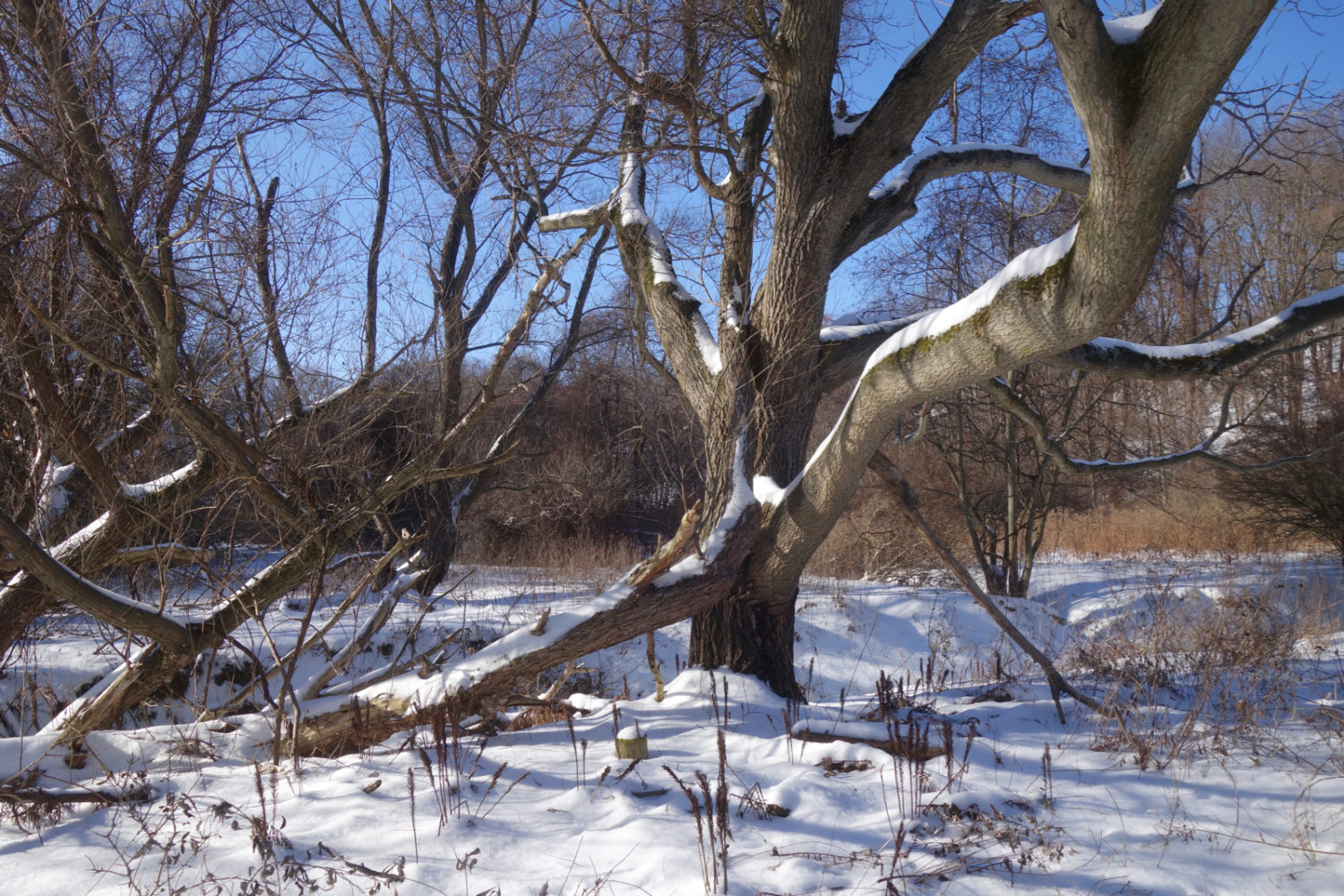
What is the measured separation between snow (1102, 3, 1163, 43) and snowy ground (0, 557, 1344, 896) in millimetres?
2588

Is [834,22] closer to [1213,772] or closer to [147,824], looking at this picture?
[1213,772]

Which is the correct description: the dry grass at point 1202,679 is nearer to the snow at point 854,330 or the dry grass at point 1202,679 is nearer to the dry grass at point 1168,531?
the snow at point 854,330

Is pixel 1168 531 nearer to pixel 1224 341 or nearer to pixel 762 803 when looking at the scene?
pixel 1224 341

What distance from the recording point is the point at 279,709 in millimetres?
3646

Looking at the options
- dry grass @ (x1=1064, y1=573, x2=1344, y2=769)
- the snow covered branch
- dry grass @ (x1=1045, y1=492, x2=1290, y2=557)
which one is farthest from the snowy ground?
dry grass @ (x1=1045, y1=492, x2=1290, y2=557)

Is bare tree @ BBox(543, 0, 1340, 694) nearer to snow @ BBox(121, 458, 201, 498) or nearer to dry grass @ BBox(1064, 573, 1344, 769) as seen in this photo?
dry grass @ BBox(1064, 573, 1344, 769)

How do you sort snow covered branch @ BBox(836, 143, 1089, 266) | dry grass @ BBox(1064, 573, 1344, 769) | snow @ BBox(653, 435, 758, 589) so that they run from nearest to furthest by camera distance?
dry grass @ BBox(1064, 573, 1344, 769) → snow @ BBox(653, 435, 758, 589) → snow covered branch @ BBox(836, 143, 1089, 266)

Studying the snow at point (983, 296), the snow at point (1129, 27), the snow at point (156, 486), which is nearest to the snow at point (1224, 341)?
the snow at point (983, 296)

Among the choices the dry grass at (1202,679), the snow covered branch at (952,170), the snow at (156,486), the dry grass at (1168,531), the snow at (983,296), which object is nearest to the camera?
the snow at (983,296)

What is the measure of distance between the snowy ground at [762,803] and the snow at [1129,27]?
102 inches

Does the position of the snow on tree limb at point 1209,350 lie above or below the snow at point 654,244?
below

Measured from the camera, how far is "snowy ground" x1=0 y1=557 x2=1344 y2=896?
254 cm

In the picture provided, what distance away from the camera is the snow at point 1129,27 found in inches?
99.0

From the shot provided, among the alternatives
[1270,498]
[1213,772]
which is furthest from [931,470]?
[1213,772]
